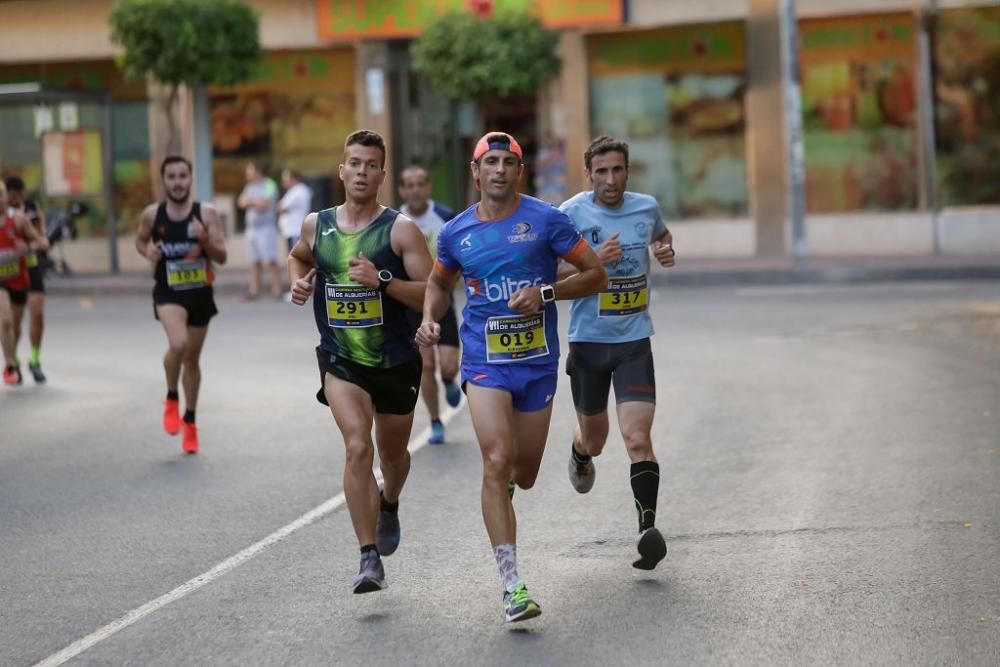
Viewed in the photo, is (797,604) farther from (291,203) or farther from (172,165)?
(291,203)

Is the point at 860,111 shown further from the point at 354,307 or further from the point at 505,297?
the point at 505,297

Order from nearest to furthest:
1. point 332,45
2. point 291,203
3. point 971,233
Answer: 1. point 291,203
2. point 971,233
3. point 332,45

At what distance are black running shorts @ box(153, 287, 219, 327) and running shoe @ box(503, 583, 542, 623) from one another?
18.8 ft

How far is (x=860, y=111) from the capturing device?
2975 centimetres

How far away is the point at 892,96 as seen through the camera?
29578mm

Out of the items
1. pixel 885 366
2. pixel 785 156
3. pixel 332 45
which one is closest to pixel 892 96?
pixel 785 156

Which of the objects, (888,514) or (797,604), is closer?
(797,604)

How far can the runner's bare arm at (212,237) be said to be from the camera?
471 inches

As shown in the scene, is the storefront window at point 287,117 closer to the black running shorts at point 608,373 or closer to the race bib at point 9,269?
the race bib at point 9,269

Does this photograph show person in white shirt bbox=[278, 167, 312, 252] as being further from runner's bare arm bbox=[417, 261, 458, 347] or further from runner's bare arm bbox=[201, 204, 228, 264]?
runner's bare arm bbox=[417, 261, 458, 347]

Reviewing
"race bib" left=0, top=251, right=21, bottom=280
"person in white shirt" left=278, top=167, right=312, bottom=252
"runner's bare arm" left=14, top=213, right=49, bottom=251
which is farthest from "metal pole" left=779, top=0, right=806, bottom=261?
"race bib" left=0, top=251, right=21, bottom=280

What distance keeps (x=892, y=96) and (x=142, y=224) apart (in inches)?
785

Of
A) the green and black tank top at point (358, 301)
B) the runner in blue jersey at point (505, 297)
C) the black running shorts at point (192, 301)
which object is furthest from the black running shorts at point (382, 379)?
the black running shorts at point (192, 301)

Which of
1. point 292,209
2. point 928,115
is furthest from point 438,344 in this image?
point 928,115
